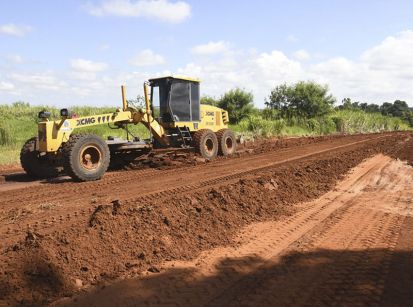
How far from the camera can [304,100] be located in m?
41.1

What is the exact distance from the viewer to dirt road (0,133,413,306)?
4488 mm

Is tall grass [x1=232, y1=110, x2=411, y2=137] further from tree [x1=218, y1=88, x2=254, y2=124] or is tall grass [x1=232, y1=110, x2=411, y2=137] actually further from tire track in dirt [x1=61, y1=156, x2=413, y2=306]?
tire track in dirt [x1=61, y1=156, x2=413, y2=306]

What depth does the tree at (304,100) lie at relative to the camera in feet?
133

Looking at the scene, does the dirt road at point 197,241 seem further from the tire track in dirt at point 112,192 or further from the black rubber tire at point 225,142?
the black rubber tire at point 225,142

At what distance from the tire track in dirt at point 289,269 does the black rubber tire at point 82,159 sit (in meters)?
5.08

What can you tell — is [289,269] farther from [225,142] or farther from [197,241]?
[225,142]

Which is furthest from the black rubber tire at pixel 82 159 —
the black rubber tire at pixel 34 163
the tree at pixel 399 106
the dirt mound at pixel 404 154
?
the tree at pixel 399 106

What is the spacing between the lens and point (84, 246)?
5254 millimetres

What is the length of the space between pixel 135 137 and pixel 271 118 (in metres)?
23.4

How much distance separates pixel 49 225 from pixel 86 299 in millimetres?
2129

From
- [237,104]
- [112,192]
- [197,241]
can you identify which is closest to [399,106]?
[237,104]

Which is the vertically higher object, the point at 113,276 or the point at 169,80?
the point at 169,80

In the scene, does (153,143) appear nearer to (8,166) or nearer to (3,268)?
(8,166)

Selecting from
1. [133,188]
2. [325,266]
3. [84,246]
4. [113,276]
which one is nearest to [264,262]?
[325,266]
